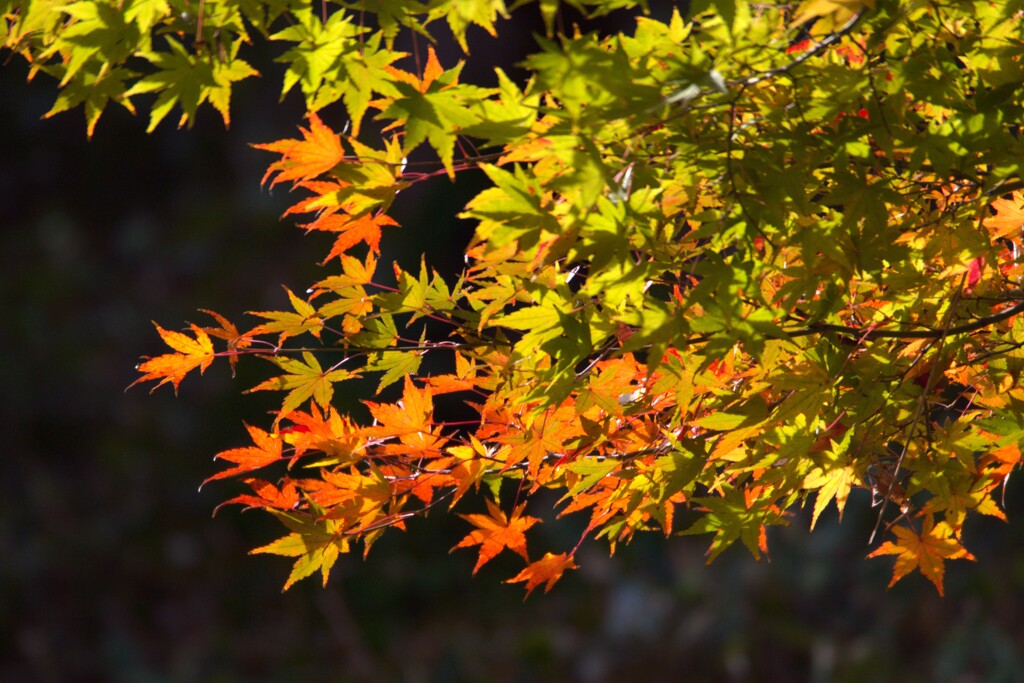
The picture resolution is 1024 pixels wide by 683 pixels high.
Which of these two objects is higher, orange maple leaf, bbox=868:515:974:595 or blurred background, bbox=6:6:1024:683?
orange maple leaf, bbox=868:515:974:595

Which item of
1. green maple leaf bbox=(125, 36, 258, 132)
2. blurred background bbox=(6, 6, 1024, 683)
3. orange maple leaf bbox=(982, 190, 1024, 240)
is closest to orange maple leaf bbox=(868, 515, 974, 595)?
orange maple leaf bbox=(982, 190, 1024, 240)

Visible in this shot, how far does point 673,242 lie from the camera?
5.15ft

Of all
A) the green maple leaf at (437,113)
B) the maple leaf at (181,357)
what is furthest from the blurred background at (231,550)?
the green maple leaf at (437,113)

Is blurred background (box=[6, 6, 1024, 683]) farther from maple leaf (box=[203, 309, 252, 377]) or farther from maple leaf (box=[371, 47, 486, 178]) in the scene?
maple leaf (box=[371, 47, 486, 178])

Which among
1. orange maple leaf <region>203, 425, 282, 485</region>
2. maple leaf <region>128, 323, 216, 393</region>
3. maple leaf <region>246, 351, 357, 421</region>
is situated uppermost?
maple leaf <region>128, 323, 216, 393</region>

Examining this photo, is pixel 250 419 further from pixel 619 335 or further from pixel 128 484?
pixel 619 335

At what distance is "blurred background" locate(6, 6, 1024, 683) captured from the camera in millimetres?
4895

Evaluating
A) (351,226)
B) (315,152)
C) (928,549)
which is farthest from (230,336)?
(928,549)

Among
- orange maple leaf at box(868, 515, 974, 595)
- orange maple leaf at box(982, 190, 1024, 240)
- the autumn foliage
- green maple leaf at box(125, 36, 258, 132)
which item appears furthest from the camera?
orange maple leaf at box(868, 515, 974, 595)

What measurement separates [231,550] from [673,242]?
507 centimetres

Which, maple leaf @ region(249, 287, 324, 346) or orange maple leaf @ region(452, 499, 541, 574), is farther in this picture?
orange maple leaf @ region(452, 499, 541, 574)

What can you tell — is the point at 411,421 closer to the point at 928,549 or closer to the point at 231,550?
the point at 928,549

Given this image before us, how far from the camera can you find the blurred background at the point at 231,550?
193 inches

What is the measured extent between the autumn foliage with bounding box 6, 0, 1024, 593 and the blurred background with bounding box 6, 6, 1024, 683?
3142 millimetres
